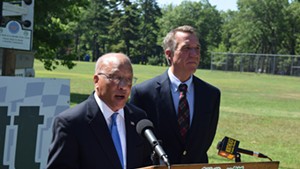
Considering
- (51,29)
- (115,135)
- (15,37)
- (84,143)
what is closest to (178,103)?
(115,135)

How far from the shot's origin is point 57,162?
271 cm

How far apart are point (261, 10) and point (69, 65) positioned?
74045mm

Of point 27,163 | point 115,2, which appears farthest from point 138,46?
point 27,163

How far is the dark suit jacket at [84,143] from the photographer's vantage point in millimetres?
2725

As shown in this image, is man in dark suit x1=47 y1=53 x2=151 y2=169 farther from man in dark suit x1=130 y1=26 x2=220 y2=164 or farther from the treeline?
the treeline

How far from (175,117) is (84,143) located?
1283 mm

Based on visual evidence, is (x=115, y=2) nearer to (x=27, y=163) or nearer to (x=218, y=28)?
(x=218, y=28)

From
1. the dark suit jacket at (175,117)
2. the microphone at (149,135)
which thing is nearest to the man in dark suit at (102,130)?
the microphone at (149,135)

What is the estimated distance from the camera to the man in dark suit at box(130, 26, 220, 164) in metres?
3.90

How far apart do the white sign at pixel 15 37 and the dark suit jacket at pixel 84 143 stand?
3.75 m

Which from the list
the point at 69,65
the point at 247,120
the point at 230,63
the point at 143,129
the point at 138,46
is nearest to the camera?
the point at 143,129

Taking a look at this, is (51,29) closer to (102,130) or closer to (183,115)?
(183,115)

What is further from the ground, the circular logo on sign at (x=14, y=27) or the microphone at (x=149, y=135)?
the circular logo on sign at (x=14, y=27)

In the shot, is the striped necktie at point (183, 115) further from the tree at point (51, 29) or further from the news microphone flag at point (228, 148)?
the tree at point (51, 29)
